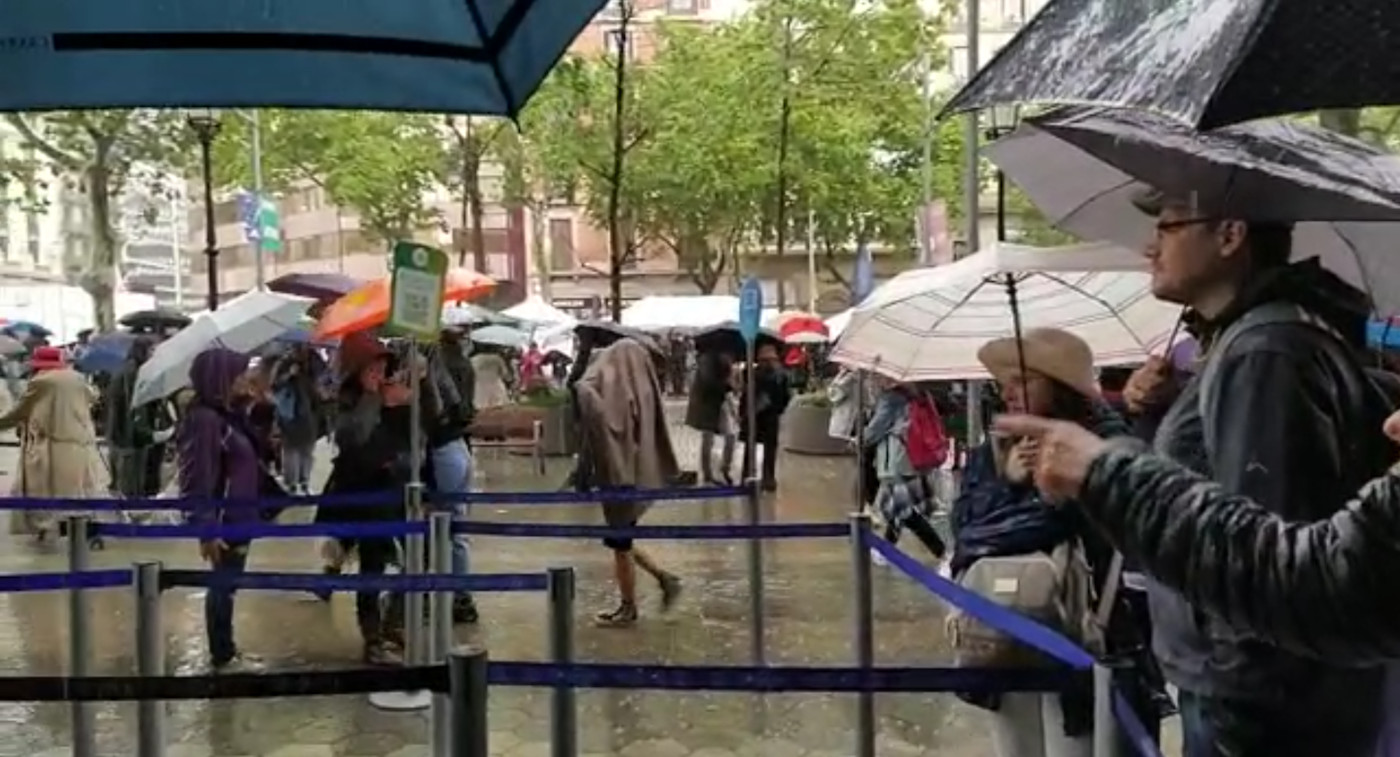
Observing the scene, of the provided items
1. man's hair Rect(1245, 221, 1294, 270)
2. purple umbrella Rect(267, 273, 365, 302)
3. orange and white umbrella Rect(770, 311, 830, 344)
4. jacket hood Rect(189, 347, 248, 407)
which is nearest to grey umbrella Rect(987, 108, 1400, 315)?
man's hair Rect(1245, 221, 1294, 270)

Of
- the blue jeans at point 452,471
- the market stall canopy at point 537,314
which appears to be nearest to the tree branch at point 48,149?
the market stall canopy at point 537,314

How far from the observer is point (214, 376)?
27.3 ft

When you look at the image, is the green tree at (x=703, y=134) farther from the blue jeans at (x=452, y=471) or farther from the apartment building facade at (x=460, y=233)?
the blue jeans at (x=452, y=471)

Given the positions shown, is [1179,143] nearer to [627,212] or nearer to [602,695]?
[602,695]

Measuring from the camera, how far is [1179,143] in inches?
123

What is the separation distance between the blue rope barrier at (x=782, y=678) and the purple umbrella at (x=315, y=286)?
1313 centimetres

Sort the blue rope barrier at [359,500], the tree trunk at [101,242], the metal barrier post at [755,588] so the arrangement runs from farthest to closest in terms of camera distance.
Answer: the tree trunk at [101,242] < the metal barrier post at [755,588] < the blue rope barrier at [359,500]

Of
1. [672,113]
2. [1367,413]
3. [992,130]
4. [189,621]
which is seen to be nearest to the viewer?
[1367,413]

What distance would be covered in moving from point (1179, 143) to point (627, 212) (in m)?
40.7

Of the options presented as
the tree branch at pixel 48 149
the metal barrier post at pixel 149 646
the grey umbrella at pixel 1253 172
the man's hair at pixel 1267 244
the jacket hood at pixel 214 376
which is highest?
the tree branch at pixel 48 149

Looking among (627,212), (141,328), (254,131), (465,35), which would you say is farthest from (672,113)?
(465,35)

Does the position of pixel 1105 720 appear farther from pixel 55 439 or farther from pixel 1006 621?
pixel 55 439

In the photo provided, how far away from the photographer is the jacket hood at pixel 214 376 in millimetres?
8320

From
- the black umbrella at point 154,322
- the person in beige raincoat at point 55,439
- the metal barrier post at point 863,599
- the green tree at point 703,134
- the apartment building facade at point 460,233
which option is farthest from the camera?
the apartment building facade at point 460,233
